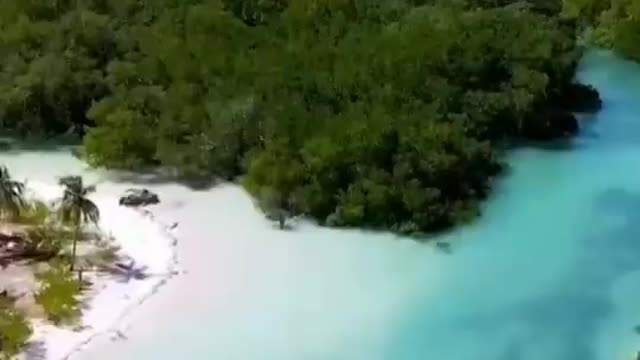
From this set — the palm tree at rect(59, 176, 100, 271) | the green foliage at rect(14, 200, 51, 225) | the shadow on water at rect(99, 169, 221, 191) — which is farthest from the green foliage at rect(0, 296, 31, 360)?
the shadow on water at rect(99, 169, 221, 191)

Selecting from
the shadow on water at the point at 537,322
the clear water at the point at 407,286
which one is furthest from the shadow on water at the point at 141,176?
the shadow on water at the point at 537,322

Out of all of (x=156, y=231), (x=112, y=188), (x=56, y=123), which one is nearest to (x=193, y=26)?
(x=56, y=123)

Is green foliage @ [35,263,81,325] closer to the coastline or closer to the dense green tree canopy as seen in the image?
the coastline

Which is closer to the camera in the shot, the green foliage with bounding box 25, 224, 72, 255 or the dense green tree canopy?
the green foliage with bounding box 25, 224, 72, 255

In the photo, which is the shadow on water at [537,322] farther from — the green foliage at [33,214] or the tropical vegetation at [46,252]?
the green foliage at [33,214]

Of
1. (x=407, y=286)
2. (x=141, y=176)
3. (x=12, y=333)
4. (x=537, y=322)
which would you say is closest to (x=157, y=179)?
(x=141, y=176)

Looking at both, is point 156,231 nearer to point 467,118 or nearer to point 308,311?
point 308,311
